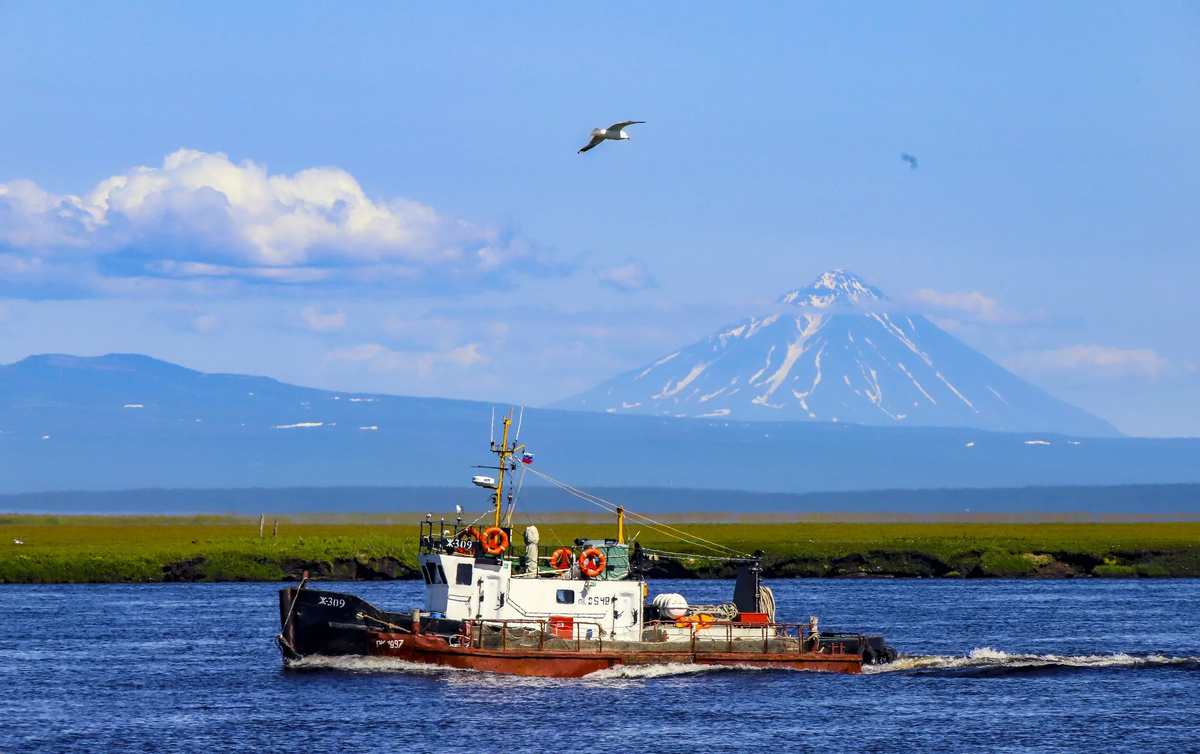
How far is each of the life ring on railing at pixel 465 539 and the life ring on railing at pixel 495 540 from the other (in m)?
0.73

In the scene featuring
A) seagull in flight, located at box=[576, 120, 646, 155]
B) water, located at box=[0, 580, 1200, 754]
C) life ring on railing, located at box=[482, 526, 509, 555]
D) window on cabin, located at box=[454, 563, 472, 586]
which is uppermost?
seagull in flight, located at box=[576, 120, 646, 155]

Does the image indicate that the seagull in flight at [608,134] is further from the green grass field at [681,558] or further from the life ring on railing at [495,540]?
the green grass field at [681,558]

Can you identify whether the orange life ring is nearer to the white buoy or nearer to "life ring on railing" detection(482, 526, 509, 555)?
"life ring on railing" detection(482, 526, 509, 555)

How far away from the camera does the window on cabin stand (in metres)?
51.4

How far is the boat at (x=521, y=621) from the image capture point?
167ft

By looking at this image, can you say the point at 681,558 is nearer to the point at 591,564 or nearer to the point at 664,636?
the point at 664,636

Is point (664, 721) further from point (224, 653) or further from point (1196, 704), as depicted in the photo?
point (224, 653)

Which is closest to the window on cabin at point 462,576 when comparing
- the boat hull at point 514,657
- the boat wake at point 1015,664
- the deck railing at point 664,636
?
the deck railing at point 664,636

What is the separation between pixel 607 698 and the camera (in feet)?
157

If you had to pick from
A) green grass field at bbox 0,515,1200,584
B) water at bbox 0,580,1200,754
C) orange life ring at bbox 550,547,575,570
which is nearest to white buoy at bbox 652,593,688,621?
water at bbox 0,580,1200,754

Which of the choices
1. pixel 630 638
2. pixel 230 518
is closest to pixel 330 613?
pixel 630 638

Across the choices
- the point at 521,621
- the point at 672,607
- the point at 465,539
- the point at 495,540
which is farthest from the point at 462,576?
the point at 672,607

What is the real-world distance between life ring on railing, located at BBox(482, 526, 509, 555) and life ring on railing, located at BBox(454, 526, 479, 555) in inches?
28.5

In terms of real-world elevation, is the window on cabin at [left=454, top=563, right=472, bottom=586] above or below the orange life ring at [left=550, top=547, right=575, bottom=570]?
below
